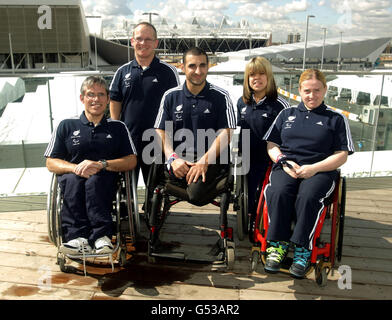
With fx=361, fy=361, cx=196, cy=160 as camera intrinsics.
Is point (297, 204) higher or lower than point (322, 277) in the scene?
higher

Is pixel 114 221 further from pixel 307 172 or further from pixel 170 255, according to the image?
pixel 307 172

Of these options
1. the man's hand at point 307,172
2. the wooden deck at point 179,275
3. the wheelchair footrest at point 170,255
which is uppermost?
the man's hand at point 307,172

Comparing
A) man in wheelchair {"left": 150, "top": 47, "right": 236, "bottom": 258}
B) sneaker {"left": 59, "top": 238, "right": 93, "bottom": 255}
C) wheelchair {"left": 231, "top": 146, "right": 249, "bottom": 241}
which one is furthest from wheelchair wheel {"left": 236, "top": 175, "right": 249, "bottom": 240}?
sneaker {"left": 59, "top": 238, "right": 93, "bottom": 255}

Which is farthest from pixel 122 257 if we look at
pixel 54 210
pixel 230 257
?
pixel 230 257

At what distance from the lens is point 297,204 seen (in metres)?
2.10

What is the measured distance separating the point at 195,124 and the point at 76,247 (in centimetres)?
108

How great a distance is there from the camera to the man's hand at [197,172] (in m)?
2.30

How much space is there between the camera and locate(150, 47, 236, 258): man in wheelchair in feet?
7.80

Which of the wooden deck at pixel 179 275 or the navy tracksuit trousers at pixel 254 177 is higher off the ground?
the navy tracksuit trousers at pixel 254 177

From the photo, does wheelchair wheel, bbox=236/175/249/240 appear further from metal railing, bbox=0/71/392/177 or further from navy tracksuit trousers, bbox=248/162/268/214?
metal railing, bbox=0/71/392/177

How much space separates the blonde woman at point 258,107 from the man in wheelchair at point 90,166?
2.91 feet

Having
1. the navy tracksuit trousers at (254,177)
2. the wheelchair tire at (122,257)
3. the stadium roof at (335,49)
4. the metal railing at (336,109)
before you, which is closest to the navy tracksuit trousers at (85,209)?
the wheelchair tire at (122,257)

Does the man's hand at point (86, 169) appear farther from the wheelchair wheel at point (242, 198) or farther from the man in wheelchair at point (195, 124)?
the wheelchair wheel at point (242, 198)
